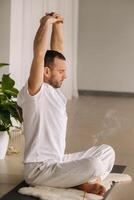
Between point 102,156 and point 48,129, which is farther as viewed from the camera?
point 102,156

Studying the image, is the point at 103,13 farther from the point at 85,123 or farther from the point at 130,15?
the point at 85,123

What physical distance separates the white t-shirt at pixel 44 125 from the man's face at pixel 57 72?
2.2 inches

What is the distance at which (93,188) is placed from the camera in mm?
3242

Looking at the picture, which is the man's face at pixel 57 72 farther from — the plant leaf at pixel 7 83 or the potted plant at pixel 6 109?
the plant leaf at pixel 7 83

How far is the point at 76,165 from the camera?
10.7 ft

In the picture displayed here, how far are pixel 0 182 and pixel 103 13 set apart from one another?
268 inches

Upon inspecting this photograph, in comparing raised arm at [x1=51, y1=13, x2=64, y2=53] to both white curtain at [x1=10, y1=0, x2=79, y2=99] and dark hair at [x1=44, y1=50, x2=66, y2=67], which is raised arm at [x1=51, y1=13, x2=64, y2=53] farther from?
white curtain at [x1=10, y1=0, x2=79, y2=99]

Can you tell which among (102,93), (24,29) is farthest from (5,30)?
(102,93)

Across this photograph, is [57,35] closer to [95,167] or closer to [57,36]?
[57,36]

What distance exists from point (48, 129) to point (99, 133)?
239cm

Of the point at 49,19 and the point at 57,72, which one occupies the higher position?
the point at 49,19

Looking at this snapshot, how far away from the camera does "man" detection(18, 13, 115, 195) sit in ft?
10.5

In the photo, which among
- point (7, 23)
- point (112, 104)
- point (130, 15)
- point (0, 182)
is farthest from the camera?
point (130, 15)

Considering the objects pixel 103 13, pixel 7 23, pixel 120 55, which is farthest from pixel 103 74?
pixel 7 23
